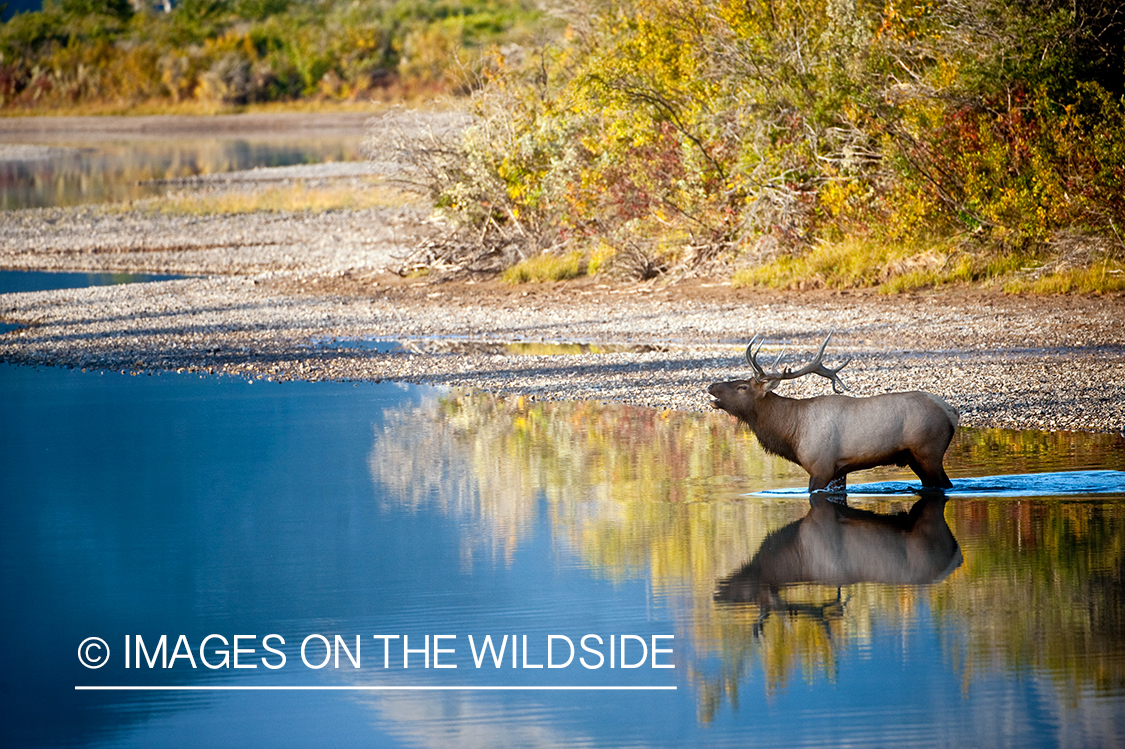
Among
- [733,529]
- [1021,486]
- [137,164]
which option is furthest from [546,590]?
[137,164]

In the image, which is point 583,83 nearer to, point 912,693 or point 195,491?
point 195,491

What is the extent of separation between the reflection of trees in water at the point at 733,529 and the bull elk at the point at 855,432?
0.31 metres

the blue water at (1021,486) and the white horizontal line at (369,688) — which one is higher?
the blue water at (1021,486)

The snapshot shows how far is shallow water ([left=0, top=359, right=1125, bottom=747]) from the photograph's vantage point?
6.55 m

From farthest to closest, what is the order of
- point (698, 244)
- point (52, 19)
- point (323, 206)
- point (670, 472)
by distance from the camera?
point (52, 19) < point (323, 206) < point (698, 244) < point (670, 472)

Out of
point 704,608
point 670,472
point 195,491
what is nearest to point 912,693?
point 704,608

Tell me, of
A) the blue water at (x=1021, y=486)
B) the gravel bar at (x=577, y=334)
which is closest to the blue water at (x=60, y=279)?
the gravel bar at (x=577, y=334)

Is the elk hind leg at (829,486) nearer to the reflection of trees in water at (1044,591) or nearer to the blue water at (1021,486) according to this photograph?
the blue water at (1021,486)

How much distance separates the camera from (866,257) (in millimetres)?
20797

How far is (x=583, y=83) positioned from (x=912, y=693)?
60.8 feet

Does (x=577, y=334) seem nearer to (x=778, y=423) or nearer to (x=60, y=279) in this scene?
(x=778, y=423)

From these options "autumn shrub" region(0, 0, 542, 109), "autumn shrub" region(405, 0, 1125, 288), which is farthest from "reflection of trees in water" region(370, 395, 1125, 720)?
"autumn shrub" region(0, 0, 542, 109)

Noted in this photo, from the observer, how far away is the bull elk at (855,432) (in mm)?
9391

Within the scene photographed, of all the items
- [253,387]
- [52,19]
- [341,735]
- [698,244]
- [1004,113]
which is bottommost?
[341,735]
